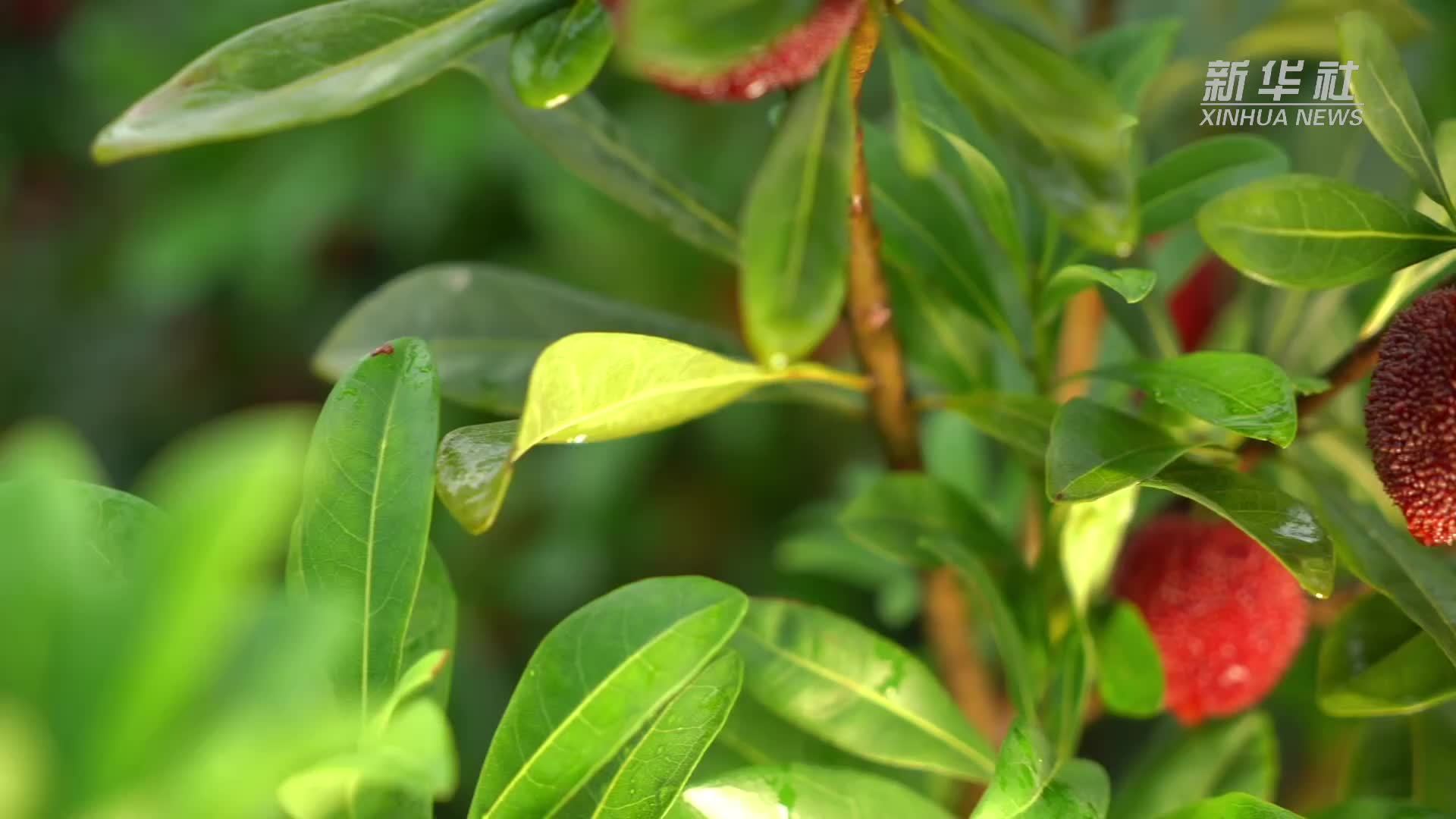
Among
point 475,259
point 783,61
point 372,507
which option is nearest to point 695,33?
point 783,61

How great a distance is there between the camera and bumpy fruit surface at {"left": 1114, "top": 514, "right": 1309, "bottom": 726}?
0.57 m

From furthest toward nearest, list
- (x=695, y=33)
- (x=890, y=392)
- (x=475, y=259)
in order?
(x=475, y=259) < (x=890, y=392) < (x=695, y=33)

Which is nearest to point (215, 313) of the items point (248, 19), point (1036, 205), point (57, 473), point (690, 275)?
point (248, 19)

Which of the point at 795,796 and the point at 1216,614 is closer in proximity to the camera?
the point at 795,796

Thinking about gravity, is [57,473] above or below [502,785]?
above

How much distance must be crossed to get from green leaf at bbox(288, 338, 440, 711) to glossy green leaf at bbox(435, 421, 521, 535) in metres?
0.01

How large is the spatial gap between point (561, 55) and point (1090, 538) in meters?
0.29

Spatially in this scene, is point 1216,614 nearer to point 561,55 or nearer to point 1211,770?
point 1211,770

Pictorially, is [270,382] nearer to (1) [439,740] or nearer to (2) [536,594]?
(2) [536,594]

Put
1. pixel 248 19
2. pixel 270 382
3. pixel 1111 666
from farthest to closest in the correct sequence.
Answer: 1. pixel 270 382
2. pixel 248 19
3. pixel 1111 666

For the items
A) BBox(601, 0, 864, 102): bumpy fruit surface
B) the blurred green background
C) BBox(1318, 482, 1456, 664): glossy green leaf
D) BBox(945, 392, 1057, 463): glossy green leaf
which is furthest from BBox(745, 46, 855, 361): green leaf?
the blurred green background

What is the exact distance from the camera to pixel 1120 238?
0.38 m

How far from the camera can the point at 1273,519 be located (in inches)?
16.2

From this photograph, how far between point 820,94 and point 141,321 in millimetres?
1376
